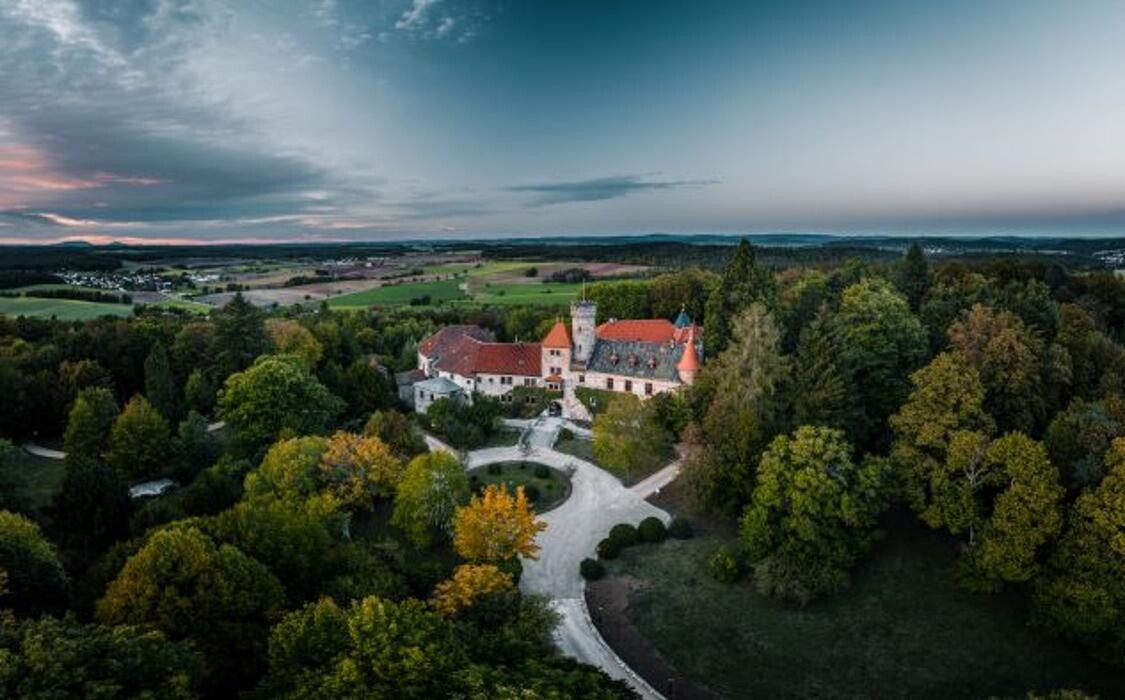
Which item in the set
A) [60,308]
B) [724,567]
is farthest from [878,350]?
[60,308]

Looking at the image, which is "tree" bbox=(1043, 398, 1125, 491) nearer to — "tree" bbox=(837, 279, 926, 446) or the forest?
the forest

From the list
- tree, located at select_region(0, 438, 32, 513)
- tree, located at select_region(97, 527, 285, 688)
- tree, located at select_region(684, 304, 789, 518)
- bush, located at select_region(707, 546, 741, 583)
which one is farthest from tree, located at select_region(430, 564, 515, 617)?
tree, located at select_region(0, 438, 32, 513)

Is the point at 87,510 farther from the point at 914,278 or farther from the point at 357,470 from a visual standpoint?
the point at 914,278

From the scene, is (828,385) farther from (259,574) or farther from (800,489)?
(259,574)

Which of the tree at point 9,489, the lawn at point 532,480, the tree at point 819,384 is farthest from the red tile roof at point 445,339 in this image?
the tree at point 819,384

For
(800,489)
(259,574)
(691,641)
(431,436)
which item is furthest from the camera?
(431,436)

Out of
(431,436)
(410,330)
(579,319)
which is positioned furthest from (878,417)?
(410,330)

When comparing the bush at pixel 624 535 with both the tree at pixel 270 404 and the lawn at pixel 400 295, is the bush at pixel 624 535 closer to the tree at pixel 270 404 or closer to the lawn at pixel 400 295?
the tree at pixel 270 404
